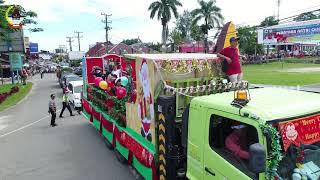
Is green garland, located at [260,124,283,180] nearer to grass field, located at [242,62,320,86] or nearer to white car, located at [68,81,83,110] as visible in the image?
white car, located at [68,81,83,110]

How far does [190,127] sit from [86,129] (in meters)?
10.3

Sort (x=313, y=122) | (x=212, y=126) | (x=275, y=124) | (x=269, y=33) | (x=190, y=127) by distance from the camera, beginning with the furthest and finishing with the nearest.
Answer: (x=269, y=33) → (x=190, y=127) → (x=212, y=126) → (x=313, y=122) → (x=275, y=124)

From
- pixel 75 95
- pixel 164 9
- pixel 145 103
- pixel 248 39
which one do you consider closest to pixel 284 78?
pixel 75 95

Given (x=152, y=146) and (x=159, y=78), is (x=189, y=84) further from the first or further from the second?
(x=152, y=146)

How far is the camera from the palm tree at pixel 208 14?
60.4 meters

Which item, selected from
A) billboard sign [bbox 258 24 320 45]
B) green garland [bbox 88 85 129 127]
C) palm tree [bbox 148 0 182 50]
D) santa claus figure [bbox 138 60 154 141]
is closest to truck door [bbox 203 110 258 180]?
santa claus figure [bbox 138 60 154 141]

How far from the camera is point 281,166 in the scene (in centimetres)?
384

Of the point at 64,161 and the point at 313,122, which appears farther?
the point at 64,161

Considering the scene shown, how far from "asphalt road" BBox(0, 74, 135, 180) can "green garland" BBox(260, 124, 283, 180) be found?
17.6 ft

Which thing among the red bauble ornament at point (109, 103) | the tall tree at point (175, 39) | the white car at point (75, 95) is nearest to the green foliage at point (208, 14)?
the tall tree at point (175, 39)

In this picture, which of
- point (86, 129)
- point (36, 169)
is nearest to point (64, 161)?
point (36, 169)

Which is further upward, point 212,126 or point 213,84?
point 213,84

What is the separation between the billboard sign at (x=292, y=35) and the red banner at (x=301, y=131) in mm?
47500

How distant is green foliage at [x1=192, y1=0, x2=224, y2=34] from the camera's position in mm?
60375
